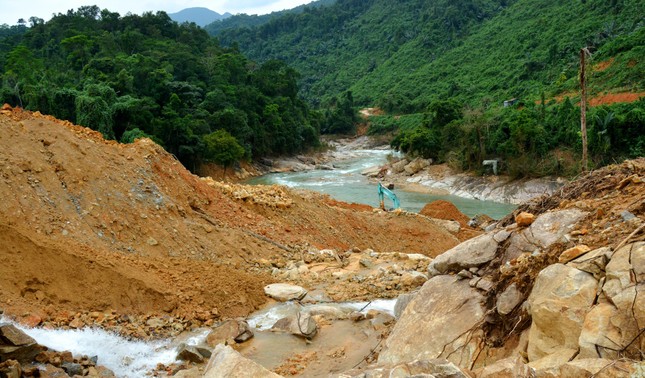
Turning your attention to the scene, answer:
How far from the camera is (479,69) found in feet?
202

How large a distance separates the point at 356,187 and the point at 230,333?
2700 cm

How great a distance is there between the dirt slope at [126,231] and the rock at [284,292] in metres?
0.20

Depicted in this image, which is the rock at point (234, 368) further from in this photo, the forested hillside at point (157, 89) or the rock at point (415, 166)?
the rock at point (415, 166)

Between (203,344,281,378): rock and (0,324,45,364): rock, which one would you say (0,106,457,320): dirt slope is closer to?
(0,324,45,364): rock

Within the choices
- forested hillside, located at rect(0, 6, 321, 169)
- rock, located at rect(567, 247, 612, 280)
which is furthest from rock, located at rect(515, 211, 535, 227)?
forested hillside, located at rect(0, 6, 321, 169)

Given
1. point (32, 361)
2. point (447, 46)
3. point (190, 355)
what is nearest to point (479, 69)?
point (447, 46)

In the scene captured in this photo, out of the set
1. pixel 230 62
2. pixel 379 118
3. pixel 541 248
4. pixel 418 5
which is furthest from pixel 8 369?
pixel 418 5

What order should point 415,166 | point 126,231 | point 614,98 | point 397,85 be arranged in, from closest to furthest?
point 126,231
point 614,98
point 415,166
point 397,85

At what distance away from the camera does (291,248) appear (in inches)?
496

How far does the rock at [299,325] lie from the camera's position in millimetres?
8062

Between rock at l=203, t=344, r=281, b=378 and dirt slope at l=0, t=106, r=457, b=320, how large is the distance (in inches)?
167

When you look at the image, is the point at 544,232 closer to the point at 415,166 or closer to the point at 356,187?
the point at 356,187

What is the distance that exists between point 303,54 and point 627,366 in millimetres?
101767

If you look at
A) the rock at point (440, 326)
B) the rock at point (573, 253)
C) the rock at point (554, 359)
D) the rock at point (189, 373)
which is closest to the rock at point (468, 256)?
the rock at point (440, 326)
